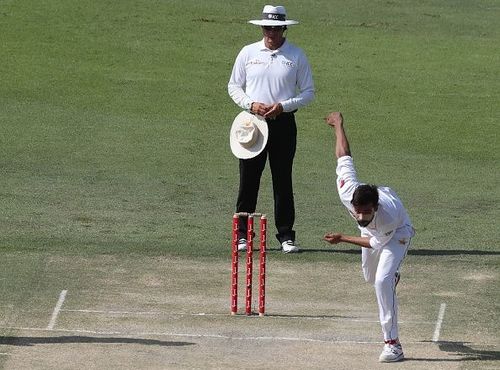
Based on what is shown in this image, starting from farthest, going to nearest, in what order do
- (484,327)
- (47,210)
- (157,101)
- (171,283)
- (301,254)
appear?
(157,101), (47,210), (301,254), (171,283), (484,327)

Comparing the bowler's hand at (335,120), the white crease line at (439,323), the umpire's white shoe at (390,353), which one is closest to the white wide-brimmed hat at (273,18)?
the bowler's hand at (335,120)

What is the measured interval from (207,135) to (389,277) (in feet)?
35.8

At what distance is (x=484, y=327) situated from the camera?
1162cm

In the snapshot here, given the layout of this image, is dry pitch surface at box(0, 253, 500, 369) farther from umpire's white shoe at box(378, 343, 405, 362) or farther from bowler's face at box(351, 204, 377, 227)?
bowler's face at box(351, 204, 377, 227)

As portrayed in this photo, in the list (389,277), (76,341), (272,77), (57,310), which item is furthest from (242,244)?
(389,277)


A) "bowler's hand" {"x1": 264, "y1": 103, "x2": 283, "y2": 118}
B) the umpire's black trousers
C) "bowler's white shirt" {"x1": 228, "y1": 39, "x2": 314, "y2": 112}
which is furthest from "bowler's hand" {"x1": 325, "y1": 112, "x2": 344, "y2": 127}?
the umpire's black trousers

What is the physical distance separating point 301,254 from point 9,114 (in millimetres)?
9253

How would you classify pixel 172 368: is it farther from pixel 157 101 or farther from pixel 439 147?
pixel 157 101

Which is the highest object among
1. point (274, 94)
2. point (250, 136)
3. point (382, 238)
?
point (274, 94)

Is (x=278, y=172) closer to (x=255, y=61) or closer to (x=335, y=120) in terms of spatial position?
(x=255, y=61)

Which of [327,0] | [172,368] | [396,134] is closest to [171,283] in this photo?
[172,368]

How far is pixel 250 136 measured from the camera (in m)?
13.6

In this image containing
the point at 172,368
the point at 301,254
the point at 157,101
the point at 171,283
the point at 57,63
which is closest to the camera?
the point at 172,368

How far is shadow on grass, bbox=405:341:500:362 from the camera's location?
10.7 metres
